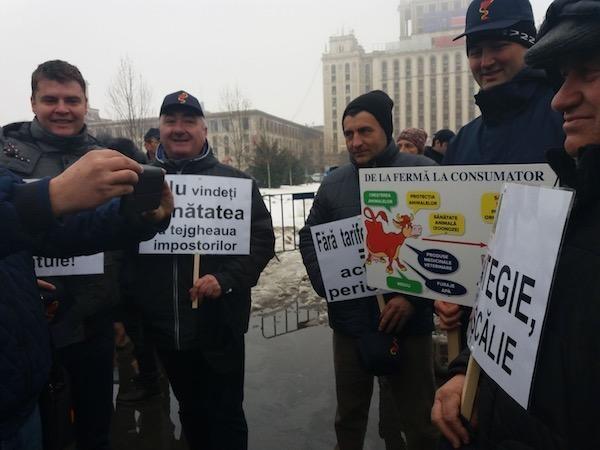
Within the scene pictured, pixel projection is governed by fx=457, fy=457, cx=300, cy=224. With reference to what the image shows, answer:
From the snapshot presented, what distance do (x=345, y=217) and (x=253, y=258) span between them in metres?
0.64

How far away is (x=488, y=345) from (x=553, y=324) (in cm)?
27

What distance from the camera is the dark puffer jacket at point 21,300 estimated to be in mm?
1282

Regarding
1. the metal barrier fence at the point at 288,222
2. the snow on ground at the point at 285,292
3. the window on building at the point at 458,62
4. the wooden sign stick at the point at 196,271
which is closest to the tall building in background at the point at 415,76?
the window on building at the point at 458,62

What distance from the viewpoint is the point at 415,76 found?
109875 mm

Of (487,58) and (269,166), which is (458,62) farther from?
(487,58)

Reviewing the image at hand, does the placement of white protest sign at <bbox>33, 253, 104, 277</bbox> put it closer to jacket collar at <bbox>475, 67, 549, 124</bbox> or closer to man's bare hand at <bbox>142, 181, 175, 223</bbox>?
man's bare hand at <bbox>142, 181, 175, 223</bbox>

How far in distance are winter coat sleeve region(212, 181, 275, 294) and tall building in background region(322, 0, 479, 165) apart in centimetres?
10001

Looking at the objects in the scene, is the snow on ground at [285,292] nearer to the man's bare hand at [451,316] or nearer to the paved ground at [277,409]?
Result: the paved ground at [277,409]

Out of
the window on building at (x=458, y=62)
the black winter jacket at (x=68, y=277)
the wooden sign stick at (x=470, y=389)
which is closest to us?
the wooden sign stick at (x=470, y=389)

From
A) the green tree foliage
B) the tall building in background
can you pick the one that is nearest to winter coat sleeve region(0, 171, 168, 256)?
the green tree foliage

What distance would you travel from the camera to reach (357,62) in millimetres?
112875

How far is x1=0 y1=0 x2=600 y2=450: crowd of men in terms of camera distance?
109 centimetres

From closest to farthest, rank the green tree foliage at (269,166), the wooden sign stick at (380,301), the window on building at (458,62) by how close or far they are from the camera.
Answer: the wooden sign stick at (380,301)
the green tree foliage at (269,166)
the window on building at (458,62)

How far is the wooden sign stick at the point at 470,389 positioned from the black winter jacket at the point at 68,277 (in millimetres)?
2051
